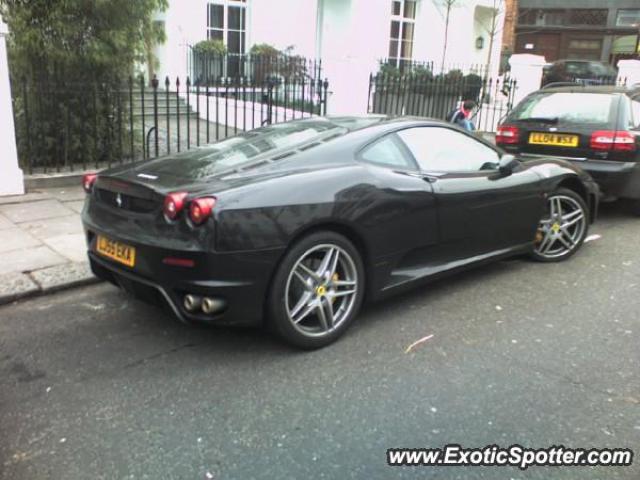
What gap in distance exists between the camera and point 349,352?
3.82 meters

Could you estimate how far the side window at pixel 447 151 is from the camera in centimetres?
449

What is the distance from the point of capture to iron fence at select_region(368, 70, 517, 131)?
12.7 m

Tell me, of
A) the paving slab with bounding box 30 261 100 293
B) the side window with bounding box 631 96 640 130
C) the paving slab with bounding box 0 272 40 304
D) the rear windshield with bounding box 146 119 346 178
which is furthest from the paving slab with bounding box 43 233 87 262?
the side window with bounding box 631 96 640 130

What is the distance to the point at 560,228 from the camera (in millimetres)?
5664

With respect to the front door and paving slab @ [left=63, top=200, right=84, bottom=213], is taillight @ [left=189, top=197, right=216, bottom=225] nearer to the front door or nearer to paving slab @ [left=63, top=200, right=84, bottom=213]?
the front door

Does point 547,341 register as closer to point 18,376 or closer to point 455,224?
point 455,224

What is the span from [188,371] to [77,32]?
592 centimetres

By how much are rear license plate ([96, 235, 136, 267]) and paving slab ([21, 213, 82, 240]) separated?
2353mm

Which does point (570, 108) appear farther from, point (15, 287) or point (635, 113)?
point (15, 287)

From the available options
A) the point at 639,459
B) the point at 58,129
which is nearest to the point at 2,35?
the point at 58,129

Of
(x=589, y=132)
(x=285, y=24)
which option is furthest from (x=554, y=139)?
(x=285, y=24)

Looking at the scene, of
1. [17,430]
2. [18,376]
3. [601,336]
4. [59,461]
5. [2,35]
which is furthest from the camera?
[2,35]

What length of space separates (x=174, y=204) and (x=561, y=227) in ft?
12.5

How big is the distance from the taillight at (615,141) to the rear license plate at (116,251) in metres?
5.81
